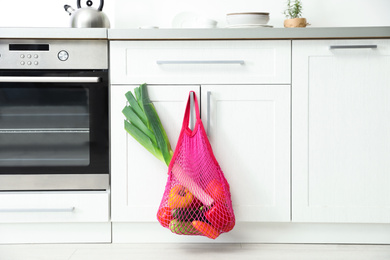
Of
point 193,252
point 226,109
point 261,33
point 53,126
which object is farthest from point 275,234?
point 53,126

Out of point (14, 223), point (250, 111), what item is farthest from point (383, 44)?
point (14, 223)

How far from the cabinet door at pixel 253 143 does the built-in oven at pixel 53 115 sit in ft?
1.64

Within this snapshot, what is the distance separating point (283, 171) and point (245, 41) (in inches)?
24.0

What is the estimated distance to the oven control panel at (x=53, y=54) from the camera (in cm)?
208

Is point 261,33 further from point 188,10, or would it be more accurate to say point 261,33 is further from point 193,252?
point 193,252

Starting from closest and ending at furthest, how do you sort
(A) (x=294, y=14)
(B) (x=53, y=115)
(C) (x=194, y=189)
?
(C) (x=194, y=189) → (B) (x=53, y=115) → (A) (x=294, y=14)

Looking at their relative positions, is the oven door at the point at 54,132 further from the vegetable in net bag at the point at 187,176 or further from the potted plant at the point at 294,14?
the potted plant at the point at 294,14

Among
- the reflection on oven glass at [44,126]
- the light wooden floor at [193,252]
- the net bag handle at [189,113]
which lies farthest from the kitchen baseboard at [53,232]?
the net bag handle at [189,113]

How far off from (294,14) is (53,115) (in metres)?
1.33

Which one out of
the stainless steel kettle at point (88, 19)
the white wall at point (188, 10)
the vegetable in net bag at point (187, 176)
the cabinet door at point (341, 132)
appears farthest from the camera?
the white wall at point (188, 10)

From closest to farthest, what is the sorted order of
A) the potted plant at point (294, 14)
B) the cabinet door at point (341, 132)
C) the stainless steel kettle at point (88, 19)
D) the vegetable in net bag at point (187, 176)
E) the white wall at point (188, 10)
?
1. the vegetable in net bag at point (187, 176)
2. the cabinet door at point (341, 132)
3. the stainless steel kettle at point (88, 19)
4. the potted plant at point (294, 14)
5. the white wall at point (188, 10)

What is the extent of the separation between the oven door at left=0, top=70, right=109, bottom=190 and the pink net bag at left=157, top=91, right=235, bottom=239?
0.33m

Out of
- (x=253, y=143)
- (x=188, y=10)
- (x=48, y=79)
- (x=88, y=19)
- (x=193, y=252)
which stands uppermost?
(x=188, y=10)

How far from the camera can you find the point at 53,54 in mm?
2084
